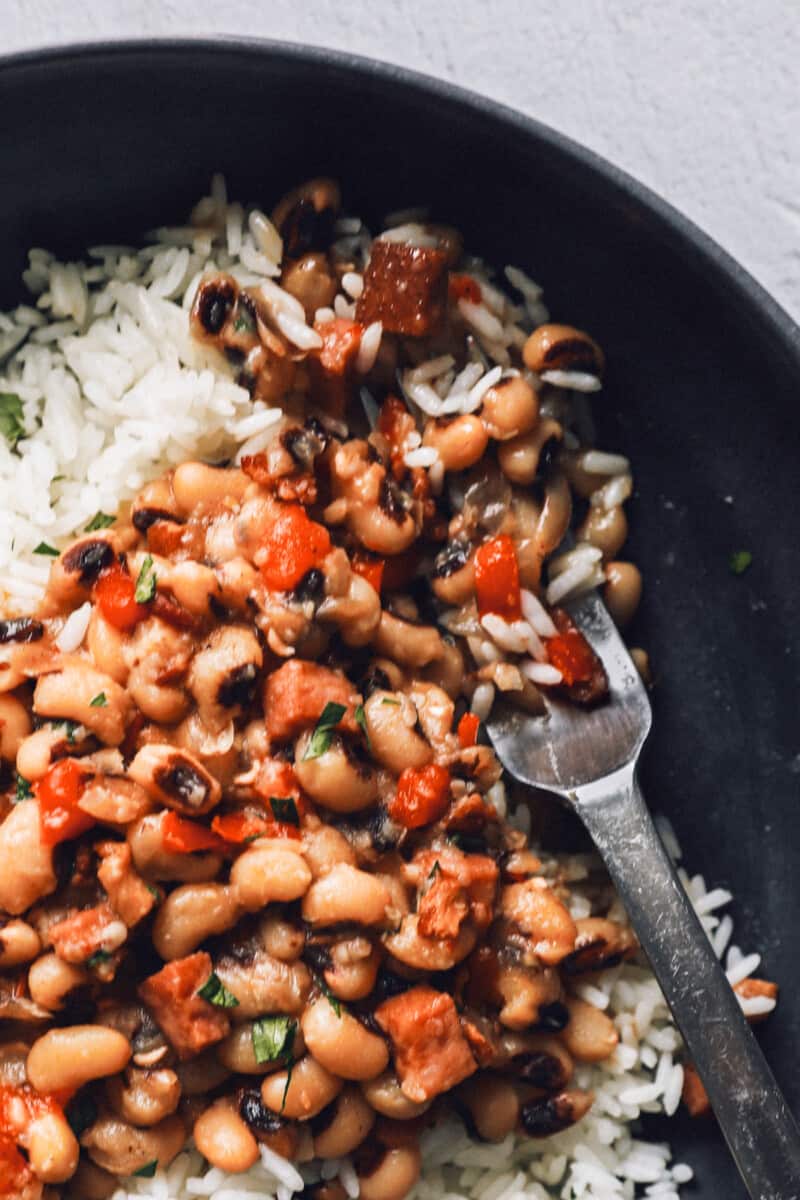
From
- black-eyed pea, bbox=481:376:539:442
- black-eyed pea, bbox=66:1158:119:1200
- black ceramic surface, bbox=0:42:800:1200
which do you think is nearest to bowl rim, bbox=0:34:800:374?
black ceramic surface, bbox=0:42:800:1200

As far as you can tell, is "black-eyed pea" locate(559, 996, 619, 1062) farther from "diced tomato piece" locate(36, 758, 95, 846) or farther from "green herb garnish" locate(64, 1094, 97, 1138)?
"diced tomato piece" locate(36, 758, 95, 846)

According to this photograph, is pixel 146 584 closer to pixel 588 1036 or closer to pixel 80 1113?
pixel 80 1113

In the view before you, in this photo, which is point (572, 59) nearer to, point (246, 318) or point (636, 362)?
point (636, 362)

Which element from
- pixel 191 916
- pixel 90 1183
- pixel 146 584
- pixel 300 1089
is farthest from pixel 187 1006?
pixel 146 584

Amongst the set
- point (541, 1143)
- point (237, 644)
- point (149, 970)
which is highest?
point (237, 644)

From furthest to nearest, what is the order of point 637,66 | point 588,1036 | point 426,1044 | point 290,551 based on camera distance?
point 637,66 → point 588,1036 → point 290,551 → point 426,1044

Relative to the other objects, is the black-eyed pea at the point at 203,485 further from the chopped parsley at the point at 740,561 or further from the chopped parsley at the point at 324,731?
the chopped parsley at the point at 740,561

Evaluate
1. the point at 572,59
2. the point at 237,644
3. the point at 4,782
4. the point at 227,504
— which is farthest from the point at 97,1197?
the point at 572,59
